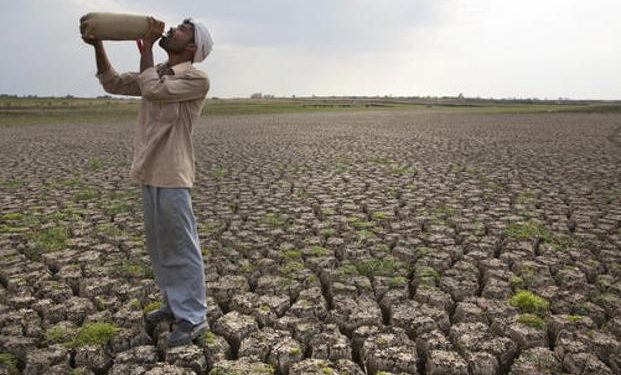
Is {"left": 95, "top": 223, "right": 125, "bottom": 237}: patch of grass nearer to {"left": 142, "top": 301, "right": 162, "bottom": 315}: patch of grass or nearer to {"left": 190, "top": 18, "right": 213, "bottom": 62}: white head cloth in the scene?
{"left": 142, "top": 301, "right": 162, "bottom": 315}: patch of grass

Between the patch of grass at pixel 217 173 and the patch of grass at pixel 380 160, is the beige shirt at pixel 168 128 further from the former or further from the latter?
the patch of grass at pixel 380 160

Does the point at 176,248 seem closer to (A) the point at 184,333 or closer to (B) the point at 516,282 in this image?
(A) the point at 184,333

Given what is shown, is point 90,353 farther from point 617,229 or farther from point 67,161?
point 67,161

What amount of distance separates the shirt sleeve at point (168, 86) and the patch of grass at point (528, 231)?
336 centimetres

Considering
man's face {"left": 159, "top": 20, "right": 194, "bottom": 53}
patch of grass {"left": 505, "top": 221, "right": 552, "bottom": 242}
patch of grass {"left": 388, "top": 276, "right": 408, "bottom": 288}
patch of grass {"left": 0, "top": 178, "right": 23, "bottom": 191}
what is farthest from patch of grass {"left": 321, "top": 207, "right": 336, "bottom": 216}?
patch of grass {"left": 0, "top": 178, "right": 23, "bottom": 191}

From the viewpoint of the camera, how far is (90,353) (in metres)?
2.51

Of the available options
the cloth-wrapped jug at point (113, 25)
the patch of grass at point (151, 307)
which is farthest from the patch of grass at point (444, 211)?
the cloth-wrapped jug at point (113, 25)

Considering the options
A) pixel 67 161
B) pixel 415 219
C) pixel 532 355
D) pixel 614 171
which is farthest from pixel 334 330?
pixel 67 161

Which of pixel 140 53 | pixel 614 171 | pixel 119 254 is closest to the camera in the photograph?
pixel 140 53

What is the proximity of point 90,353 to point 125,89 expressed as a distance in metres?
1.42

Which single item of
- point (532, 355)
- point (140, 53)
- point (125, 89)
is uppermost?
point (140, 53)

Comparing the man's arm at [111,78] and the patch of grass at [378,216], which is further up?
the man's arm at [111,78]

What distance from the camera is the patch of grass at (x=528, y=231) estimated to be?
4.48 metres

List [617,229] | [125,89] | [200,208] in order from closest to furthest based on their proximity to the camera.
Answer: [125,89] → [617,229] → [200,208]
